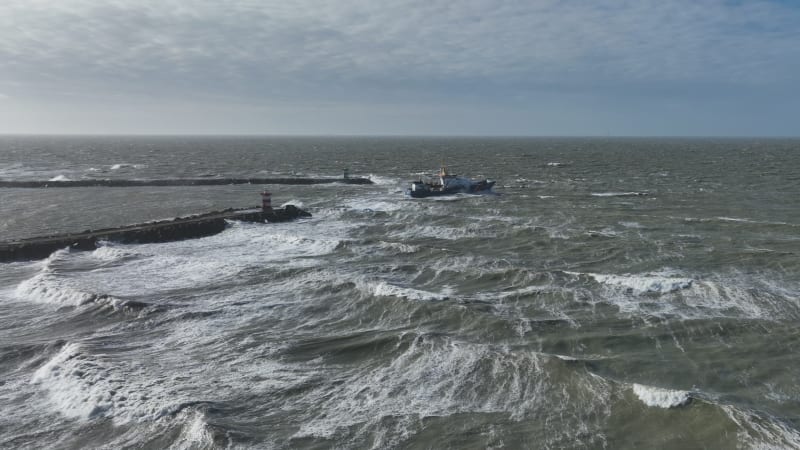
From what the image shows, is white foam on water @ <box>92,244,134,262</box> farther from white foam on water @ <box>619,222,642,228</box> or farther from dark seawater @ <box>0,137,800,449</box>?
white foam on water @ <box>619,222,642,228</box>

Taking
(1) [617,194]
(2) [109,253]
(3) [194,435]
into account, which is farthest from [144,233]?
(1) [617,194]

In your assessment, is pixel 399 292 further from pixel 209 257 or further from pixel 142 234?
pixel 142 234

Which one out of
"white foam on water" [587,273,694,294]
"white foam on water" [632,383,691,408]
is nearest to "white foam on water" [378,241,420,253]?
"white foam on water" [587,273,694,294]

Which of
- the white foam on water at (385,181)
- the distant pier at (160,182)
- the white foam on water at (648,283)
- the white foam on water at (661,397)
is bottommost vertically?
the white foam on water at (661,397)

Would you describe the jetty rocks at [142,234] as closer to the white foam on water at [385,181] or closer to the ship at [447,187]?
the ship at [447,187]

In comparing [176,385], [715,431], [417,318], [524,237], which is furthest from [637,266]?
[176,385]

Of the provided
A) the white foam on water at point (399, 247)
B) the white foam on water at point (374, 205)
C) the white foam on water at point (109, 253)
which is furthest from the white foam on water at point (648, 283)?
the white foam on water at point (374, 205)

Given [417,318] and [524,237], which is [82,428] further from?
[524,237]
